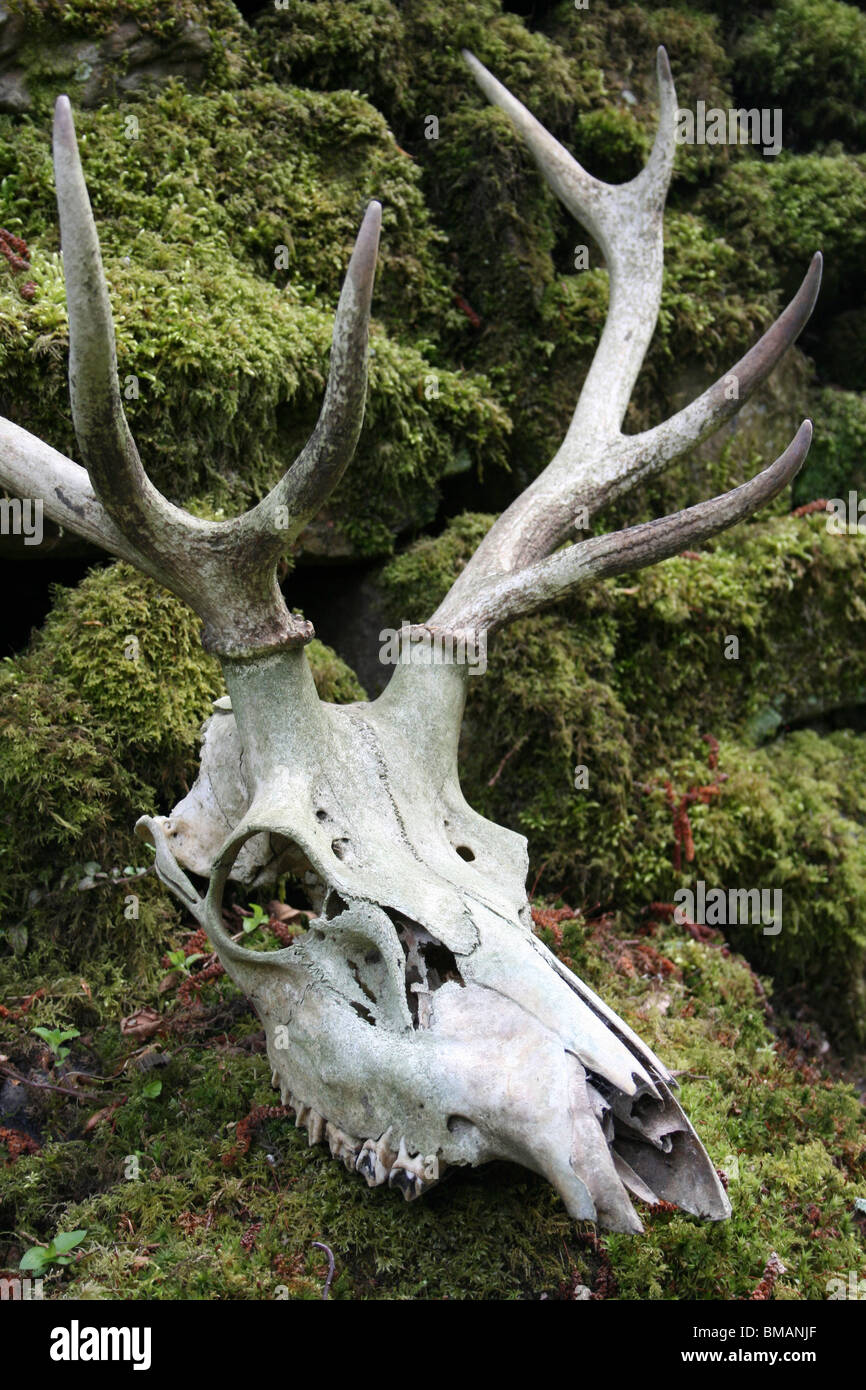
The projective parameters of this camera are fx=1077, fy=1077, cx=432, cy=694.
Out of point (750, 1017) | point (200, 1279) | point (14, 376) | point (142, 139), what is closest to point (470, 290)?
point (142, 139)

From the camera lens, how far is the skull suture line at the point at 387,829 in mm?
2512

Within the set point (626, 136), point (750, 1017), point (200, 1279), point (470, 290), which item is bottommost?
point (200, 1279)

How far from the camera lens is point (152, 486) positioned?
3.05 meters

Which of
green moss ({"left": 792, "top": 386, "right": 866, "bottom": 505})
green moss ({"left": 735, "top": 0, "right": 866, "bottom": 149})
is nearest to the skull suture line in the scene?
green moss ({"left": 792, "top": 386, "right": 866, "bottom": 505})

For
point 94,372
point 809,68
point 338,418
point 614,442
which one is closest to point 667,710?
point 614,442

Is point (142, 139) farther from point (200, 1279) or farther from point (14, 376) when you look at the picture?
point (200, 1279)

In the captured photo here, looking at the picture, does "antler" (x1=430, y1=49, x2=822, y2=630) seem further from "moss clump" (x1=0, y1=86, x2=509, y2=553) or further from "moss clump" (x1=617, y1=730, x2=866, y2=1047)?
"moss clump" (x1=617, y1=730, x2=866, y2=1047)

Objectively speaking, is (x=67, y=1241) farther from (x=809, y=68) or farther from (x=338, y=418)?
(x=809, y=68)

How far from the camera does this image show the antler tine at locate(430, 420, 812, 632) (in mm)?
3504

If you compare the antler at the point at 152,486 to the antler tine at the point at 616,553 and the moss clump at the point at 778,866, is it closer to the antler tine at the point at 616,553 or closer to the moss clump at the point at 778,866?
the antler tine at the point at 616,553

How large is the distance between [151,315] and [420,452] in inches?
56.8

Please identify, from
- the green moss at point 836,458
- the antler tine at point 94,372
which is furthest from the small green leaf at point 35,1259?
the green moss at point 836,458

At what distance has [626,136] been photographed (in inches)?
249

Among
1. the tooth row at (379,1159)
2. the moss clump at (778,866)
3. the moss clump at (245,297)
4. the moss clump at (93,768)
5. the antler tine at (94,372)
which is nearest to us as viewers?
the antler tine at (94,372)
